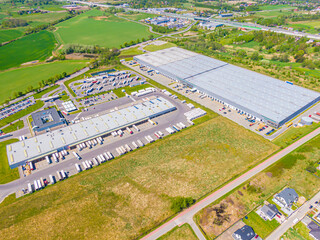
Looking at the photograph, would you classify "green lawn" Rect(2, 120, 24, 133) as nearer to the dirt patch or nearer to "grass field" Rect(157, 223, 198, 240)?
"grass field" Rect(157, 223, 198, 240)

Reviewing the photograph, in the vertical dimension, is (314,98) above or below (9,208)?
above

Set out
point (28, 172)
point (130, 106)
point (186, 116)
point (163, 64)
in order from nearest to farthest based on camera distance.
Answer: point (28, 172), point (186, 116), point (130, 106), point (163, 64)

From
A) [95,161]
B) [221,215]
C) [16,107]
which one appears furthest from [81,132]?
[221,215]

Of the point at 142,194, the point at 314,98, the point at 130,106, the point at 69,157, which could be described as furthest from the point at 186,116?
the point at 314,98

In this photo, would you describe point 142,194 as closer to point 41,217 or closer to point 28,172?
point 41,217

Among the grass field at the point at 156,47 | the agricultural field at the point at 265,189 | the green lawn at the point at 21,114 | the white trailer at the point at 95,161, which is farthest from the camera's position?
the grass field at the point at 156,47

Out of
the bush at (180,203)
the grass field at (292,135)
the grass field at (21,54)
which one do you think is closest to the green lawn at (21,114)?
the grass field at (21,54)

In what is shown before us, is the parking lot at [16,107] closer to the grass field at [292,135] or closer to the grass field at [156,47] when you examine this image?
the grass field at [156,47]

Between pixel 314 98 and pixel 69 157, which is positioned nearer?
pixel 69 157
